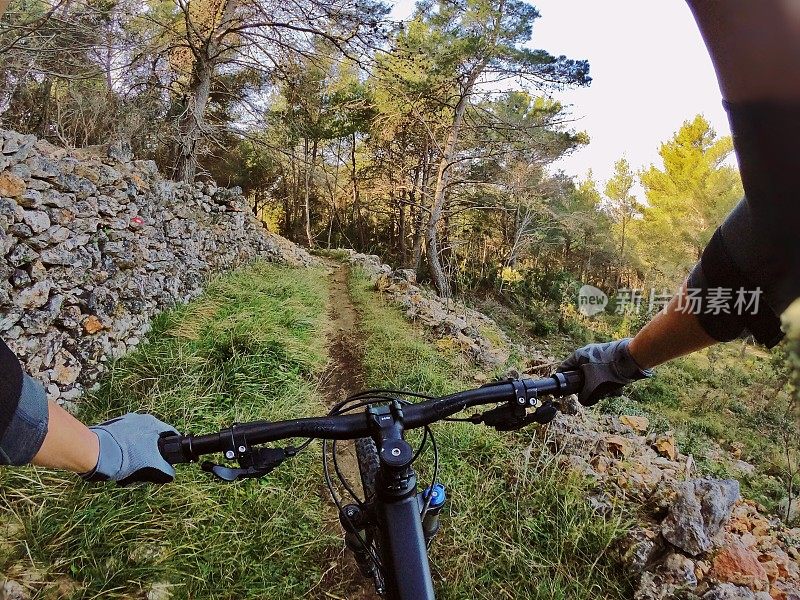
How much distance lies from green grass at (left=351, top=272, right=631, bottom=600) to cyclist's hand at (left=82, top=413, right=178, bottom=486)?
150 cm

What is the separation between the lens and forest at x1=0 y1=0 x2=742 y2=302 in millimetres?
4398

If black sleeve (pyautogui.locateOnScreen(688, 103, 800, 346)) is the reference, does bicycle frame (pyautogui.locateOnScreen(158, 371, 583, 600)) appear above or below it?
below

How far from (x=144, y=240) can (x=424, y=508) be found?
4.17 meters

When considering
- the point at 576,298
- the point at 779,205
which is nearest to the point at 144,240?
the point at 779,205

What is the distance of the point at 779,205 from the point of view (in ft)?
0.64

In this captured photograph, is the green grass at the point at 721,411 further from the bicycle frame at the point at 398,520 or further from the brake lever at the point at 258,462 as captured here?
the brake lever at the point at 258,462

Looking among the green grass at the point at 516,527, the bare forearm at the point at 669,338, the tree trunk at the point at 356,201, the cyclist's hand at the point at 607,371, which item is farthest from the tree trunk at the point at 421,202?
the bare forearm at the point at 669,338

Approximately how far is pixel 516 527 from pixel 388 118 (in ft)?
27.3

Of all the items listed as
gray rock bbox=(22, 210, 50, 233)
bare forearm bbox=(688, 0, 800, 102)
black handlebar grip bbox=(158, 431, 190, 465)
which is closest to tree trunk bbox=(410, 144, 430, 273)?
gray rock bbox=(22, 210, 50, 233)

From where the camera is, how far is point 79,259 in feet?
10.5

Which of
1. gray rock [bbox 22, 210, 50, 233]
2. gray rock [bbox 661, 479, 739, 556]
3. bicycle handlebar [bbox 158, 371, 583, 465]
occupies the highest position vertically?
gray rock [bbox 22, 210, 50, 233]

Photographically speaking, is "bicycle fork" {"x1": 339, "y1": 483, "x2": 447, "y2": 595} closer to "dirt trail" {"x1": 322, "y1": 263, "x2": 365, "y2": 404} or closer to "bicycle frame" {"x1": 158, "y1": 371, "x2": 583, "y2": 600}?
"bicycle frame" {"x1": 158, "y1": 371, "x2": 583, "y2": 600}

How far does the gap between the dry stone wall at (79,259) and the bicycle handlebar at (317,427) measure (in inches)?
92.5

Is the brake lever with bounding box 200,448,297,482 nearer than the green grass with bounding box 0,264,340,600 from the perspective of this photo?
Yes
